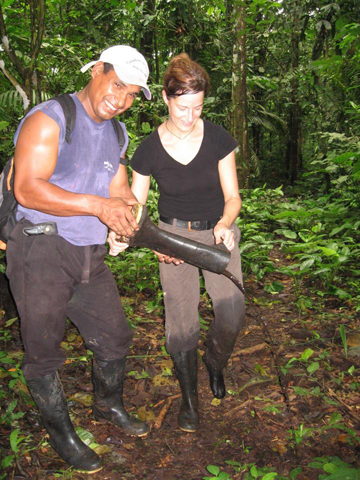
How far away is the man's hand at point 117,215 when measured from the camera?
234 centimetres

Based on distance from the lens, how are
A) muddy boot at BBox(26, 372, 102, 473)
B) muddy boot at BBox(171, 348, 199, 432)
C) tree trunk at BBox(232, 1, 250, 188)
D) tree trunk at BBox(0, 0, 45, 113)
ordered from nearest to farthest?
muddy boot at BBox(26, 372, 102, 473) < muddy boot at BBox(171, 348, 199, 432) < tree trunk at BBox(0, 0, 45, 113) < tree trunk at BBox(232, 1, 250, 188)

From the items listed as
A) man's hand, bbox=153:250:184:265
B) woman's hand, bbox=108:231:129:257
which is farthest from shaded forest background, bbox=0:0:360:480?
woman's hand, bbox=108:231:129:257

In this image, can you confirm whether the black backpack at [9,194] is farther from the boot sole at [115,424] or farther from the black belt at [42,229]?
the boot sole at [115,424]

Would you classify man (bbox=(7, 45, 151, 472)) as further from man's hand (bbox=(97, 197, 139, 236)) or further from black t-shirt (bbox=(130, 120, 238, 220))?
black t-shirt (bbox=(130, 120, 238, 220))

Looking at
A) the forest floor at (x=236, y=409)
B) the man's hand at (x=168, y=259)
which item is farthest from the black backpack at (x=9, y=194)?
the forest floor at (x=236, y=409)

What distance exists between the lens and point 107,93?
2.44 meters

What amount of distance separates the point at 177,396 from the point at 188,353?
704 mm

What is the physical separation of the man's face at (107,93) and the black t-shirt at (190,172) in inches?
19.0

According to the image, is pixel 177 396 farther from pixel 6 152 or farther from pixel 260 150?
pixel 260 150

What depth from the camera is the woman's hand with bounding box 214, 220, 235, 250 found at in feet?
9.23

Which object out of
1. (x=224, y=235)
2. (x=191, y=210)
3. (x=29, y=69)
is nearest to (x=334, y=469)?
(x=224, y=235)

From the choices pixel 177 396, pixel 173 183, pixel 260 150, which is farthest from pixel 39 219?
pixel 260 150

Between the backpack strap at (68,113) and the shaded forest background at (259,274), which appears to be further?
the shaded forest background at (259,274)

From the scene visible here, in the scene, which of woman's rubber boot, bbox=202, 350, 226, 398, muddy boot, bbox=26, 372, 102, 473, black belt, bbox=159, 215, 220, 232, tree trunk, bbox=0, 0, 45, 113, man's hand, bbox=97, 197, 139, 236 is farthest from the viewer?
tree trunk, bbox=0, 0, 45, 113
